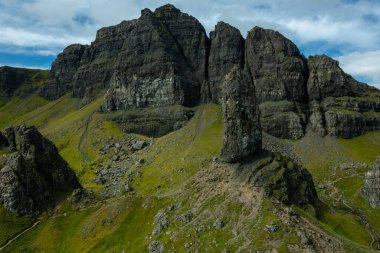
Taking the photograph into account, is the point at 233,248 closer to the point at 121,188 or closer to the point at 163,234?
the point at 163,234

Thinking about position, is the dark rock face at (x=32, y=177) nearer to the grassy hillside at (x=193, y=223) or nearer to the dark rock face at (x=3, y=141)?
the grassy hillside at (x=193, y=223)

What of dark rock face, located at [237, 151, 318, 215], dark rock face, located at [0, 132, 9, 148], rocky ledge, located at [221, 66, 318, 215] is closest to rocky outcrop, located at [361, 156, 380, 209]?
dark rock face, located at [237, 151, 318, 215]

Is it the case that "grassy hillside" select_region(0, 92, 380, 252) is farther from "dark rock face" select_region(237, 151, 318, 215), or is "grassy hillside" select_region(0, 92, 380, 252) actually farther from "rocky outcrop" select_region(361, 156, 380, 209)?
"rocky outcrop" select_region(361, 156, 380, 209)

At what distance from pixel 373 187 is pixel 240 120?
75815 millimetres

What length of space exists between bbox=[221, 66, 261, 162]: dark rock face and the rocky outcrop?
6849cm

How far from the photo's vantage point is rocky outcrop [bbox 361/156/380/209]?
470 ft

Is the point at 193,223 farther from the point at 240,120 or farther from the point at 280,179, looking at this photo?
the point at 240,120

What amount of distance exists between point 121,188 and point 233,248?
103580 mm

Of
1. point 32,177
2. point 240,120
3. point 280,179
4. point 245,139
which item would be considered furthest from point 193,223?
point 32,177

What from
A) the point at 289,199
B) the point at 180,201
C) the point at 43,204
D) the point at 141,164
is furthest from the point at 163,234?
Result: the point at 141,164

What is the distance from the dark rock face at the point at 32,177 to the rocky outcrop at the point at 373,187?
105150 mm

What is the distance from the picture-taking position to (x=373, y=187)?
478 feet

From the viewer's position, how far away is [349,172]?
7106 inches

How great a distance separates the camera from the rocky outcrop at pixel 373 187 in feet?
470
